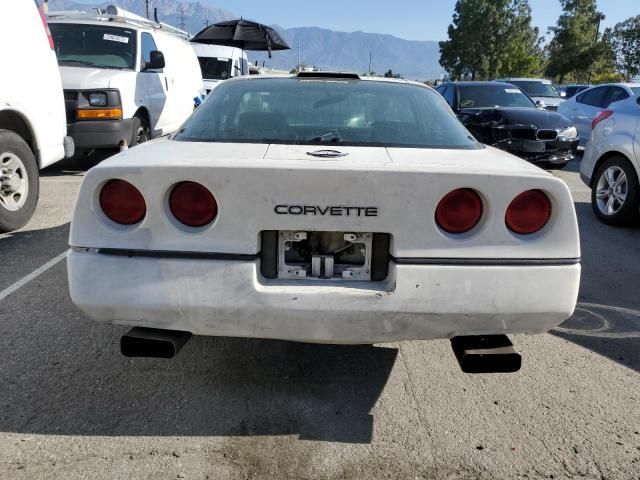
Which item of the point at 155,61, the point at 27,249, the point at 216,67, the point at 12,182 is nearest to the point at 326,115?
the point at 27,249

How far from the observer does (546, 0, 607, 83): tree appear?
156 ft

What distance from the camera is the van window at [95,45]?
804cm

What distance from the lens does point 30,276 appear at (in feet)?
13.8

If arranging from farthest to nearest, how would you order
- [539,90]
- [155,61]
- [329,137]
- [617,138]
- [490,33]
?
[490,33], [539,90], [155,61], [617,138], [329,137]

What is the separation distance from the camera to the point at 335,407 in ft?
8.65

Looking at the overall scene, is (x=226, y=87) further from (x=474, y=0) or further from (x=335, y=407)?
(x=474, y=0)

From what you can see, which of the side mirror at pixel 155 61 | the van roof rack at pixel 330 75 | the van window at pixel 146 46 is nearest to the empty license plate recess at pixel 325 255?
the van roof rack at pixel 330 75

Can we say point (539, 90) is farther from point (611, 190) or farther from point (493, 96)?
point (611, 190)

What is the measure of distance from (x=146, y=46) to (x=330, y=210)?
303 inches

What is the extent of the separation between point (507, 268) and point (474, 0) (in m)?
69.6

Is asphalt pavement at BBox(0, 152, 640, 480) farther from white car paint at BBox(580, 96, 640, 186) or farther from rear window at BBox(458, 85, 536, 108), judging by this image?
rear window at BBox(458, 85, 536, 108)

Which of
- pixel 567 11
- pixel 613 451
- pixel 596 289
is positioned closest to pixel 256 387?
pixel 613 451

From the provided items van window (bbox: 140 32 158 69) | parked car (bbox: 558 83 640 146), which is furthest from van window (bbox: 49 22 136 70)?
parked car (bbox: 558 83 640 146)

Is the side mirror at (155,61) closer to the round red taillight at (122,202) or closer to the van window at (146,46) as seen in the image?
the van window at (146,46)
